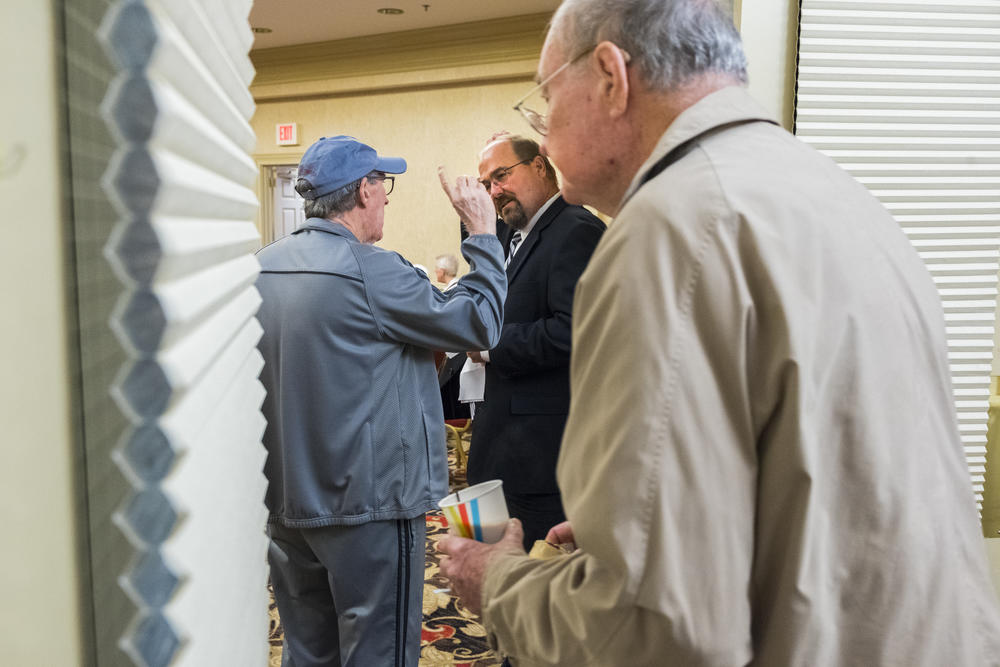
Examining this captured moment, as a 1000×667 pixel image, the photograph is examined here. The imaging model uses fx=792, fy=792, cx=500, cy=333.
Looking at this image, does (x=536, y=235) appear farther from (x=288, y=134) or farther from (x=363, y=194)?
(x=288, y=134)

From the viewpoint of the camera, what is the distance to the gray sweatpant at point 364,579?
2006 mm

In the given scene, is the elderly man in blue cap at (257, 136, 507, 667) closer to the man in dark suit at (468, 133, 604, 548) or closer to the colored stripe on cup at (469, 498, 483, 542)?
the man in dark suit at (468, 133, 604, 548)

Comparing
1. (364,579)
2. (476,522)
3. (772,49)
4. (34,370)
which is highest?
(772,49)

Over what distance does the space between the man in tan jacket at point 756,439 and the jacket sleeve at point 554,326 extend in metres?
1.41

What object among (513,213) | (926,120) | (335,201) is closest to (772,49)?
(926,120)

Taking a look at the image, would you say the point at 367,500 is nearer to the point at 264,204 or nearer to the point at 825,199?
the point at 825,199

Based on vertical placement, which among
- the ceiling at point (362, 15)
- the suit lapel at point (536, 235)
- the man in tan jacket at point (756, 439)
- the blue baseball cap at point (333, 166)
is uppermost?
the ceiling at point (362, 15)

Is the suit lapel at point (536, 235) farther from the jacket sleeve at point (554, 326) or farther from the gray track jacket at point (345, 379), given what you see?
the gray track jacket at point (345, 379)

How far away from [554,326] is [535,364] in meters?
0.13

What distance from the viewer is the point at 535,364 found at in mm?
2418

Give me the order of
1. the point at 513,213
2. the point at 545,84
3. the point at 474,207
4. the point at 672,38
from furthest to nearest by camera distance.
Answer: the point at 513,213 → the point at 474,207 → the point at 545,84 → the point at 672,38

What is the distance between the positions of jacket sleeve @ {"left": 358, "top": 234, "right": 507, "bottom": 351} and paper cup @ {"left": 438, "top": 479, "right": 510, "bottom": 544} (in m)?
0.81

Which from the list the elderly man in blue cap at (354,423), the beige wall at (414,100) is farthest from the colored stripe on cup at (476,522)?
the beige wall at (414,100)

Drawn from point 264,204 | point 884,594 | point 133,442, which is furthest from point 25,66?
point 264,204
